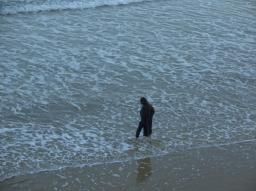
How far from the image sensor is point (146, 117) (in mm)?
14641

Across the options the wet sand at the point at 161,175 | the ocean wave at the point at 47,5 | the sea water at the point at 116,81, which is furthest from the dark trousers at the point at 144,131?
the ocean wave at the point at 47,5

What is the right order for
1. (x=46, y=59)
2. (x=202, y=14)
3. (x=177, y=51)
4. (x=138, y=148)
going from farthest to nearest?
(x=202, y=14) < (x=177, y=51) < (x=46, y=59) < (x=138, y=148)

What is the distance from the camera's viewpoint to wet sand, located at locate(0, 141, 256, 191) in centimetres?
A: 1225

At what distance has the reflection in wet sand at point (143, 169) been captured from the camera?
12656 mm

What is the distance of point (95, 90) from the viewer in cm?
1820

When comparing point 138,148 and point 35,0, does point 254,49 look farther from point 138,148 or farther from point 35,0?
point 35,0

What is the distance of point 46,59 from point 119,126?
5969 millimetres

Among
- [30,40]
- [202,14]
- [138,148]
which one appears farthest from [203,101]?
[202,14]

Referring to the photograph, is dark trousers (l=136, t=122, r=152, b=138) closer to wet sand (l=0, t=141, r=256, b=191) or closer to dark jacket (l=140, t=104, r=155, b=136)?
dark jacket (l=140, t=104, r=155, b=136)

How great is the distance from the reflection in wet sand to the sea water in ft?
1.22

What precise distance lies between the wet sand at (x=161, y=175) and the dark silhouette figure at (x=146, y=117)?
3.53 ft

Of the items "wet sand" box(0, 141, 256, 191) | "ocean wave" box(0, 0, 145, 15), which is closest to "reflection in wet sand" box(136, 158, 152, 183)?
"wet sand" box(0, 141, 256, 191)

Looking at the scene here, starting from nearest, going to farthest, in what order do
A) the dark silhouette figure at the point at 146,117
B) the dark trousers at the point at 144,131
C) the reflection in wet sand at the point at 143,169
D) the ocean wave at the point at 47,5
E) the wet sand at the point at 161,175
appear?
the wet sand at the point at 161,175, the reflection in wet sand at the point at 143,169, the dark silhouette figure at the point at 146,117, the dark trousers at the point at 144,131, the ocean wave at the point at 47,5

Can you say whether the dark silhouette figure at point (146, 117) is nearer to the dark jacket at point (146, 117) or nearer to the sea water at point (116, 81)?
the dark jacket at point (146, 117)
